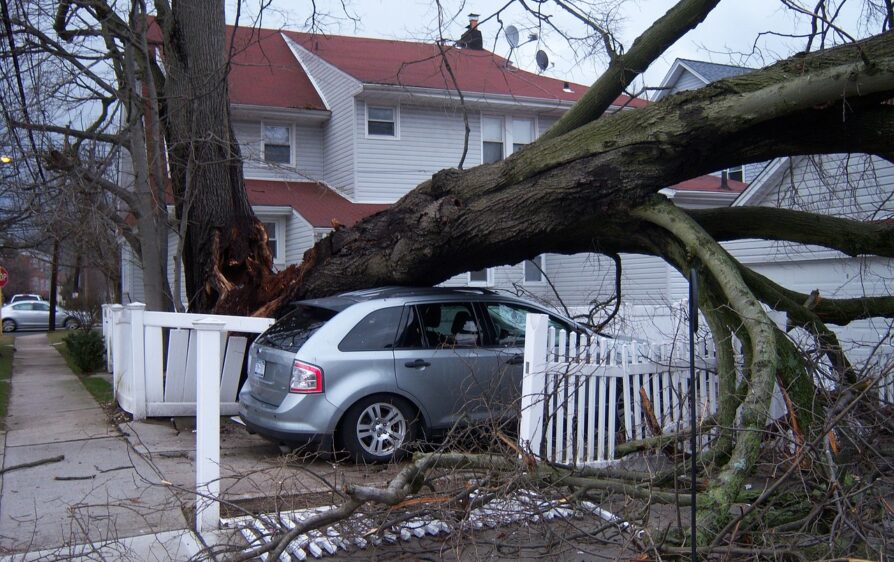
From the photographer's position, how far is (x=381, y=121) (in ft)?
67.3

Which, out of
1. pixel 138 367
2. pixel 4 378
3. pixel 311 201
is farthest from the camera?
pixel 311 201

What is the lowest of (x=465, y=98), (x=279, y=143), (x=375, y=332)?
(x=375, y=332)

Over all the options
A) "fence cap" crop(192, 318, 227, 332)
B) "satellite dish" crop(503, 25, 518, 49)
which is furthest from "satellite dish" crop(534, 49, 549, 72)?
"fence cap" crop(192, 318, 227, 332)

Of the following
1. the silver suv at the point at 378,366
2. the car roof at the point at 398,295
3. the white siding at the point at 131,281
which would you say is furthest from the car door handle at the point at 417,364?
the white siding at the point at 131,281

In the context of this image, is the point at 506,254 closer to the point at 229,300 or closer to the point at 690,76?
the point at 229,300

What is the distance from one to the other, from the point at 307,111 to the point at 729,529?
60.0ft

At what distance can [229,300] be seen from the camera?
10000mm

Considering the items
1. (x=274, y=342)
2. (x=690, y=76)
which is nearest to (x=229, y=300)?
(x=274, y=342)

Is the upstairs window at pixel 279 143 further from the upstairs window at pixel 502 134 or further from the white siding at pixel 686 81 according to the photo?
the white siding at pixel 686 81

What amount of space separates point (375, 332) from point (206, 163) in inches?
154

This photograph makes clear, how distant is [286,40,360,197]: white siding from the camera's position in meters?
20.1

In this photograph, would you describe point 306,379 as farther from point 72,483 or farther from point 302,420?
point 72,483

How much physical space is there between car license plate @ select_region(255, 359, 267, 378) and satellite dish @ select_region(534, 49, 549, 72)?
516 centimetres

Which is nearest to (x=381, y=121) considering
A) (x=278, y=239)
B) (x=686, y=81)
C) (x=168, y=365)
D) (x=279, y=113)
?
(x=279, y=113)
